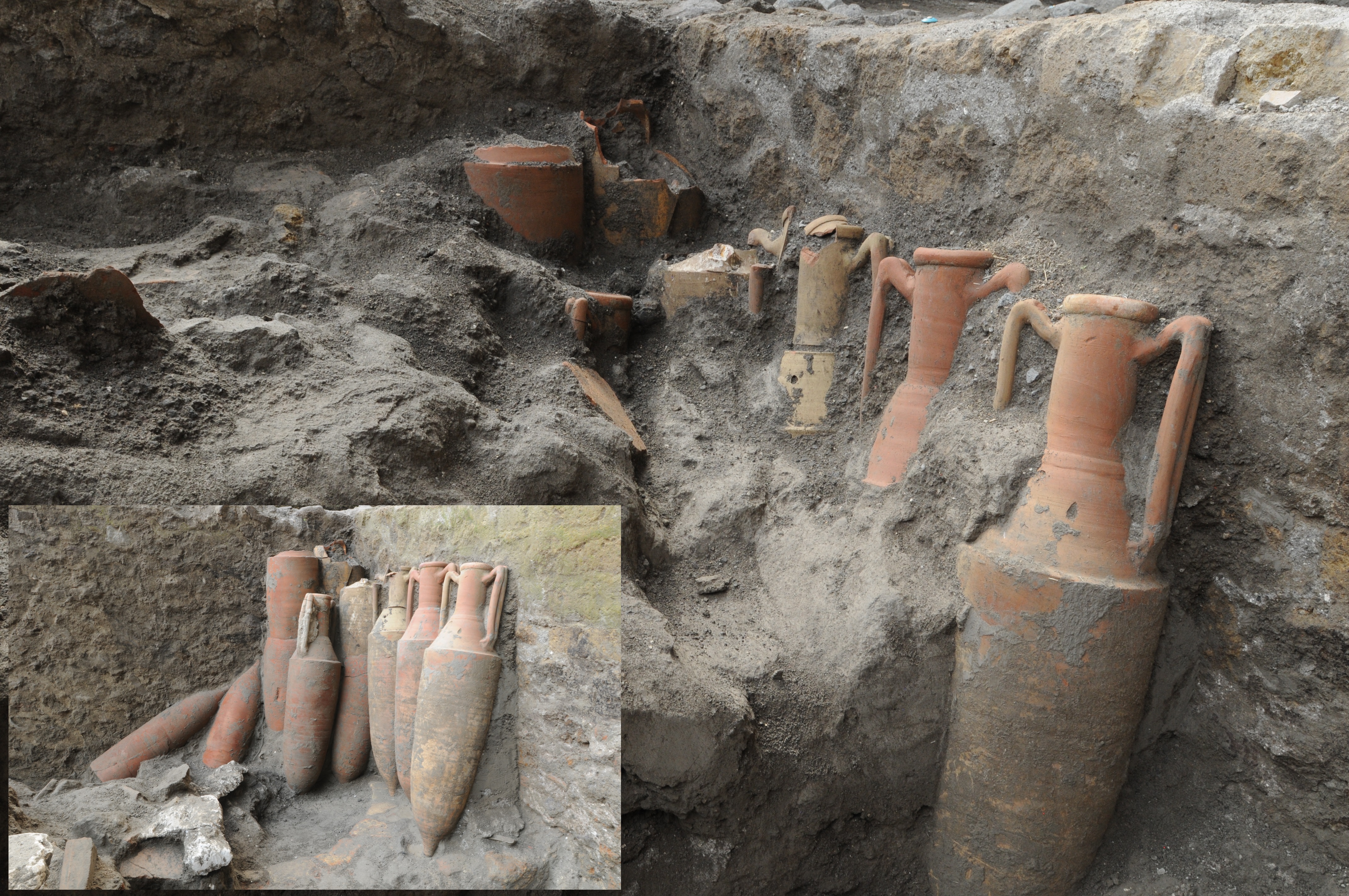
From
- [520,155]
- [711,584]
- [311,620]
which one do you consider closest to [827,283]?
[711,584]

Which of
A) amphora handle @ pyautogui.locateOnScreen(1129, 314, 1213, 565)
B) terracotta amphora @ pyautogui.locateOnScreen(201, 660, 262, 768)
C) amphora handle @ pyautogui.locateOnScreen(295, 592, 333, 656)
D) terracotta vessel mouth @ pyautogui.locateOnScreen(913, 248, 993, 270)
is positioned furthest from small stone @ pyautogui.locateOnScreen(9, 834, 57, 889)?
terracotta vessel mouth @ pyautogui.locateOnScreen(913, 248, 993, 270)

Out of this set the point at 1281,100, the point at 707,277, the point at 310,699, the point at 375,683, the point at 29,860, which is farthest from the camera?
the point at 707,277

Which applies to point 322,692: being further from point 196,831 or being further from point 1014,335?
point 1014,335

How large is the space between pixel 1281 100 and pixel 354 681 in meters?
3.03

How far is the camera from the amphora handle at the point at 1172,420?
2.86 metres

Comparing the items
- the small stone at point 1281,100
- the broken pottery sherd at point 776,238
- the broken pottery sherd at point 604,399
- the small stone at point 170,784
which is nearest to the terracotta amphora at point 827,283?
the broken pottery sherd at point 776,238

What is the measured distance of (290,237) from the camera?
4273 mm

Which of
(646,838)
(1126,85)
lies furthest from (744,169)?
(646,838)

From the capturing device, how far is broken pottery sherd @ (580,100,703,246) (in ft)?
16.8

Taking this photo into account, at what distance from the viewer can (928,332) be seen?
3625 millimetres

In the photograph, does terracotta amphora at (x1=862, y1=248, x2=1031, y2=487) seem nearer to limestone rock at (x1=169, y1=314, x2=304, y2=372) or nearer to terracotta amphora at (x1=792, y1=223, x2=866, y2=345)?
terracotta amphora at (x1=792, y1=223, x2=866, y2=345)

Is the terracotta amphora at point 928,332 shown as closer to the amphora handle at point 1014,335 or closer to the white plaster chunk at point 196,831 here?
the amphora handle at point 1014,335

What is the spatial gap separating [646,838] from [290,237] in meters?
2.94

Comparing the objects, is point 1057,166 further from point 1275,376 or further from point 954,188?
point 1275,376
